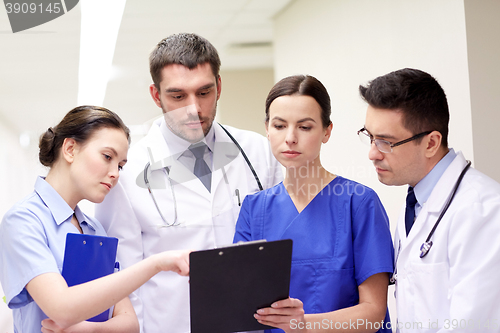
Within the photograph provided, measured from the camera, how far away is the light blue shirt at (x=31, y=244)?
100 cm

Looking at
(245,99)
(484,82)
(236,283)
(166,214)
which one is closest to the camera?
(236,283)

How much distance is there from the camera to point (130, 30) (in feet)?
11.4

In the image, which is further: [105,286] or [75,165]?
[75,165]

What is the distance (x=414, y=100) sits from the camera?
1.21 metres

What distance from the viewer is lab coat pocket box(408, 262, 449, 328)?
1.07 m

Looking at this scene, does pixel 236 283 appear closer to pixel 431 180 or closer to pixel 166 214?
pixel 166 214

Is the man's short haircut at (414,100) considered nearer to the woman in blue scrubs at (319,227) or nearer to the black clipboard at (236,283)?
the woman in blue scrubs at (319,227)

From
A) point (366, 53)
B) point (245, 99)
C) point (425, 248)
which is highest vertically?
point (245, 99)

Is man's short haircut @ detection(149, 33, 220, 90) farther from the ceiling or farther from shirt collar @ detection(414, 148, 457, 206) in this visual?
shirt collar @ detection(414, 148, 457, 206)

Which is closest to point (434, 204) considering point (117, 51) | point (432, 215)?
point (432, 215)

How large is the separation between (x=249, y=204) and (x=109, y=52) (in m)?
1.45

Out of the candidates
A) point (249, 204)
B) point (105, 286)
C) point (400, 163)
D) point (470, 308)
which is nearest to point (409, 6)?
point (400, 163)

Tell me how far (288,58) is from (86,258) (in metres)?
2.93

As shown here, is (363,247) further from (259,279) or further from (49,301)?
(49,301)
